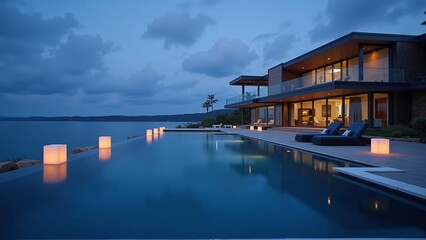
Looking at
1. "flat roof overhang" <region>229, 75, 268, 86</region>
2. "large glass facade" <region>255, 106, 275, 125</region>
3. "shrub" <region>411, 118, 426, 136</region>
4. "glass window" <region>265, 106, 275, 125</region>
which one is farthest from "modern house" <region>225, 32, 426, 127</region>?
"flat roof overhang" <region>229, 75, 268, 86</region>

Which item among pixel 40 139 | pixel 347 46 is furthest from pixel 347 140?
pixel 40 139

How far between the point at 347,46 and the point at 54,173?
17.3 m

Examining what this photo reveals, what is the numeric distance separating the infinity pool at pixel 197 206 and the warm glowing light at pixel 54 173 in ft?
0.07

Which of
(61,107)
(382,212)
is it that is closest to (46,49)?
(382,212)

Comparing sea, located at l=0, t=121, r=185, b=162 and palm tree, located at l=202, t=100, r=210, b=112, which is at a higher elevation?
palm tree, located at l=202, t=100, r=210, b=112

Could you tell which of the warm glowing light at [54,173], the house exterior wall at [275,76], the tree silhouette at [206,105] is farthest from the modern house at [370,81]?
the tree silhouette at [206,105]

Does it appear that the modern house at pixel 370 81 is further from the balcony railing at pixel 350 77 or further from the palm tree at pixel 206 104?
the palm tree at pixel 206 104

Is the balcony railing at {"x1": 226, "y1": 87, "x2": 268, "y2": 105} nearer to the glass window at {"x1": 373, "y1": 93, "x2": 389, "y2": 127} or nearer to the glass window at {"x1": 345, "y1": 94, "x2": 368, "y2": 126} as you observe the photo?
the glass window at {"x1": 345, "y1": 94, "x2": 368, "y2": 126}

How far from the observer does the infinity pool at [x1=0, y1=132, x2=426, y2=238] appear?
3.00 meters

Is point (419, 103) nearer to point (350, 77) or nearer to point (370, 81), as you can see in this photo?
point (370, 81)

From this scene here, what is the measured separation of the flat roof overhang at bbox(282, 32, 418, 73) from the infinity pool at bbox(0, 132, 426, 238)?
13059 millimetres

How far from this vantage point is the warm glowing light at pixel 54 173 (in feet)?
18.1

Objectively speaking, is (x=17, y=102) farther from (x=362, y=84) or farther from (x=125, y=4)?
(x=362, y=84)

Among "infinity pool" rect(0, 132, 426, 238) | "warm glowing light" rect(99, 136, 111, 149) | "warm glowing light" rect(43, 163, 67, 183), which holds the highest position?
"warm glowing light" rect(99, 136, 111, 149)
